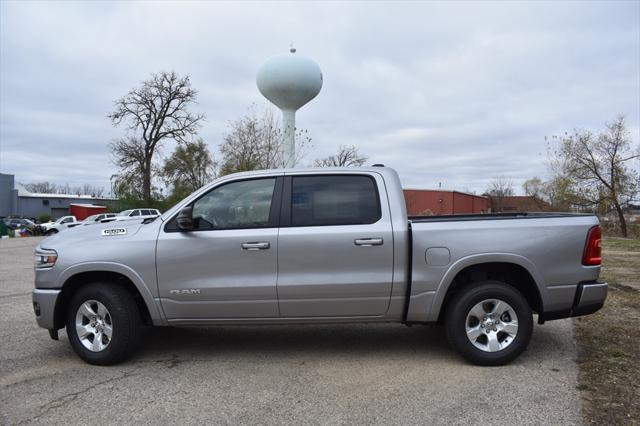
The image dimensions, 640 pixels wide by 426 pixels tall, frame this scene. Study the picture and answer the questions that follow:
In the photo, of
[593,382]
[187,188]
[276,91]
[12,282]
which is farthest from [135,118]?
[593,382]

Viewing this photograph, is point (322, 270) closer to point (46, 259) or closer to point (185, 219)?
point (185, 219)

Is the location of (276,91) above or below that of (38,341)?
above

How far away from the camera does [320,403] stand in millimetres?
4059

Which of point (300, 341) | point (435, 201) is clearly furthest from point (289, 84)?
point (435, 201)

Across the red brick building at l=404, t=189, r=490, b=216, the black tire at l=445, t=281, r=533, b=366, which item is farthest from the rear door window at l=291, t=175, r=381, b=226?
the red brick building at l=404, t=189, r=490, b=216

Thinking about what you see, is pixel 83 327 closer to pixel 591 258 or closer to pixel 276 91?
pixel 591 258

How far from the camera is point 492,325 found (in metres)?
4.93

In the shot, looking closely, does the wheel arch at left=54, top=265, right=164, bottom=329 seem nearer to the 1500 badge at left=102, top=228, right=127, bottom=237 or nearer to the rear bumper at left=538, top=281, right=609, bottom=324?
the 1500 badge at left=102, top=228, right=127, bottom=237

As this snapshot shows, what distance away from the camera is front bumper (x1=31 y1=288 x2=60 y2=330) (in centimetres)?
501

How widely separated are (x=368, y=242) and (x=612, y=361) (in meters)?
2.62

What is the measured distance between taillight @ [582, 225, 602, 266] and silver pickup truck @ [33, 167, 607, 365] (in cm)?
1

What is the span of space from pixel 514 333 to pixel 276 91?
21530 millimetres

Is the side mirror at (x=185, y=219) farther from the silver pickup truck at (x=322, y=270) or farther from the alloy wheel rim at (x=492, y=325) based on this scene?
the alloy wheel rim at (x=492, y=325)

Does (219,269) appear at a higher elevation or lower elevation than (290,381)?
higher
